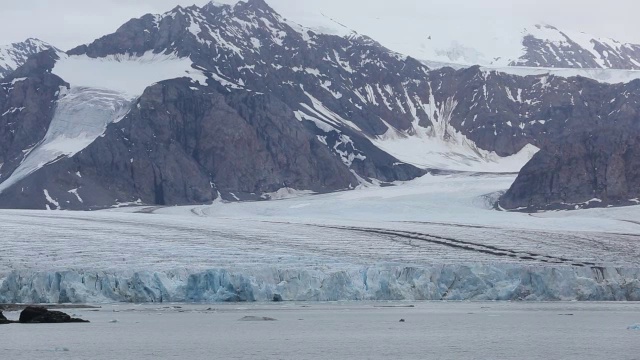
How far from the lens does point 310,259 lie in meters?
54.8

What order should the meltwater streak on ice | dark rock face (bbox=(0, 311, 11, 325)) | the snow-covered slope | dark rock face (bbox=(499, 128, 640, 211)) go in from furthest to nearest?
the meltwater streak on ice
dark rock face (bbox=(499, 128, 640, 211))
the snow-covered slope
dark rock face (bbox=(0, 311, 11, 325))

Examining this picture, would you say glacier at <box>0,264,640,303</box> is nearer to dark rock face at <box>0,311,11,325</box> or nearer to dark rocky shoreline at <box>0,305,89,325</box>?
dark rocky shoreline at <box>0,305,89,325</box>

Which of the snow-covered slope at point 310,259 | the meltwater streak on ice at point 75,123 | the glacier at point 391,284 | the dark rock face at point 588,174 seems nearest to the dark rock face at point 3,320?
the snow-covered slope at point 310,259

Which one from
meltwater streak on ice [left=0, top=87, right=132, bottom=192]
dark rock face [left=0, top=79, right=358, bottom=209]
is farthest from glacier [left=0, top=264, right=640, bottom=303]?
meltwater streak on ice [left=0, top=87, right=132, bottom=192]

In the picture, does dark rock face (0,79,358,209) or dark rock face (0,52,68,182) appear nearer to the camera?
dark rock face (0,79,358,209)

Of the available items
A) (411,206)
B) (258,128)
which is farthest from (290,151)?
(411,206)

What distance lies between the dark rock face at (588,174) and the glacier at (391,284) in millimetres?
74226

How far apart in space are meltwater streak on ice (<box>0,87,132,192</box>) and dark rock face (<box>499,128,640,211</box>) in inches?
2877

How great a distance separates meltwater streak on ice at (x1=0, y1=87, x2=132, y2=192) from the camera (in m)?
176

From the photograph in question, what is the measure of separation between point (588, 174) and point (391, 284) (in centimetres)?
8396

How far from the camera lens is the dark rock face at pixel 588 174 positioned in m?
127

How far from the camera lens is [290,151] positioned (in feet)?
618

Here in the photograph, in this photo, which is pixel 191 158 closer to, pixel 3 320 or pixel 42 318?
pixel 42 318

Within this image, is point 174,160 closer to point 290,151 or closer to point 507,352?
point 290,151
